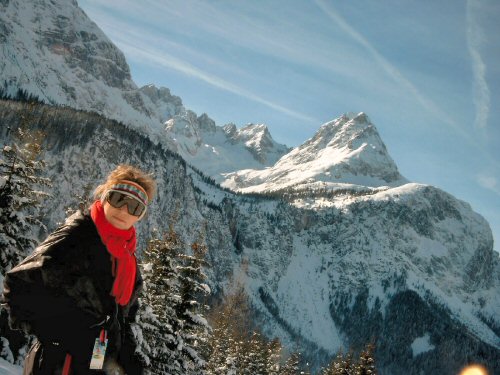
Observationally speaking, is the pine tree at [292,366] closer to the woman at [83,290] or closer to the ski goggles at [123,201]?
the woman at [83,290]

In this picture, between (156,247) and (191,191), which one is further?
(191,191)

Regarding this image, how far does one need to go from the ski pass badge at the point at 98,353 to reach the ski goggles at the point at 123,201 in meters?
1.09

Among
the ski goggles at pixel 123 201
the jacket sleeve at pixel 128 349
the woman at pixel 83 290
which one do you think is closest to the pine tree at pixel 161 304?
the jacket sleeve at pixel 128 349

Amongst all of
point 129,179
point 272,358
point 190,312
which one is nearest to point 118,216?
point 129,179

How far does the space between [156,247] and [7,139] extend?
114208 mm

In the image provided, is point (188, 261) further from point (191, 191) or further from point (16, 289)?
point (191, 191)

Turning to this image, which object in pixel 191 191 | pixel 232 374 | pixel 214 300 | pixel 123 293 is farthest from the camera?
pixel 191 191

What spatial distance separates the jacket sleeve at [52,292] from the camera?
367 cm

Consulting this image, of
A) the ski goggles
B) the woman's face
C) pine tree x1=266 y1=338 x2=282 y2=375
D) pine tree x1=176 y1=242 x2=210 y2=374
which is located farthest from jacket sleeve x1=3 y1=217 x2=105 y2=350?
pine tree x1=266 y1=338 x2=282 y2=375

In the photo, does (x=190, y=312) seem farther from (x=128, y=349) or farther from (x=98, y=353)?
(x=98, y=353)

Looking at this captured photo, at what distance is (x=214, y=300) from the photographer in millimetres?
168750

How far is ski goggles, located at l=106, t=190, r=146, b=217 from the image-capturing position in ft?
13.9

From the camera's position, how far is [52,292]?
3715mm

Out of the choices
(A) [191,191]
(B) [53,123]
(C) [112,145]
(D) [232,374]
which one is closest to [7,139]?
(B) [53,123]
